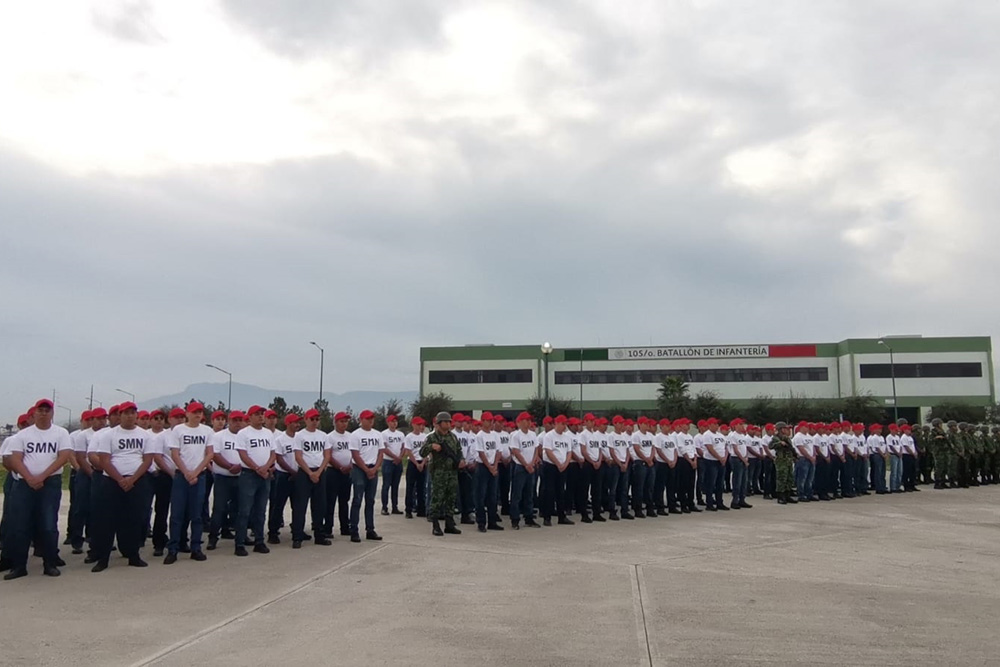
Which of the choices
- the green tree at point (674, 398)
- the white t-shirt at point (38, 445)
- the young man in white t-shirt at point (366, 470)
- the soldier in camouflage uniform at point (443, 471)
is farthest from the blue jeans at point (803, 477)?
the green tree at point (674, 398)

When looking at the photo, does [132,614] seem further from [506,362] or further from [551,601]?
[506,362]

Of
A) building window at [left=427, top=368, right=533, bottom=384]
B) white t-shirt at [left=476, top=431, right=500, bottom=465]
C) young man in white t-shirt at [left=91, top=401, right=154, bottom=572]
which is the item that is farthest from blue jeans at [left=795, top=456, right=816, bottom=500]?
building window at [left=427, top=368, right=533, bottom=384]

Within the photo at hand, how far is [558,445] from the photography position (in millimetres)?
13359

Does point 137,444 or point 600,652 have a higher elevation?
point 137,444

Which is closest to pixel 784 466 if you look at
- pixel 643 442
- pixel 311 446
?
pixel 643 442

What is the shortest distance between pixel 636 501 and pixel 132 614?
31.6 ft

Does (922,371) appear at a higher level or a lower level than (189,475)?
higher

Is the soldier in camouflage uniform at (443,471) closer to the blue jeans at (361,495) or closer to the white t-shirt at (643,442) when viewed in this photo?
the blue jeans at (361,495)

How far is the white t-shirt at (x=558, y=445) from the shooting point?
13.2 meters

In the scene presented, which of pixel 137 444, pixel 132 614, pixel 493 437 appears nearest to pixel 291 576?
pixel 132 614

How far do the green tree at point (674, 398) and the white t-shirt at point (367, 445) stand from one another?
155 feet

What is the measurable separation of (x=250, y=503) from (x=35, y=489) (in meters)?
2.43

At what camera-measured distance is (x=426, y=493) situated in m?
14.3

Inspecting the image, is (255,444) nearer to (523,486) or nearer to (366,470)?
(366,470)
